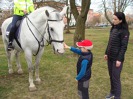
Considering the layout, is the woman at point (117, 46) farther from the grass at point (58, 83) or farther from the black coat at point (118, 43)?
the grass at point (58, 83)

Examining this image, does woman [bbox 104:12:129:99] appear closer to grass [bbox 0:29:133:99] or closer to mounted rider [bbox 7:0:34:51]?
grass [bbox 0:29:133:99]

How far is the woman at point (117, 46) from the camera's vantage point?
421 centimetres

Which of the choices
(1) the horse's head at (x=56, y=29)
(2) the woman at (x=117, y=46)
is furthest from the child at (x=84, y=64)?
(2) the woman at (x=117, y=46)

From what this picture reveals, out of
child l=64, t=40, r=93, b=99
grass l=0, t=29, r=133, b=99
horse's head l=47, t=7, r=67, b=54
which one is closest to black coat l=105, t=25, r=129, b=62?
child l=64, t=40, r=93, b=99

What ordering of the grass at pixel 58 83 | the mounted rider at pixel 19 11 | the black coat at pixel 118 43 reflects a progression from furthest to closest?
the mounted rider at pixel 19 11 → the grass at pixel 58 83 → the black coat at pixel 118 43

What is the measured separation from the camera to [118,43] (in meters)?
4.30

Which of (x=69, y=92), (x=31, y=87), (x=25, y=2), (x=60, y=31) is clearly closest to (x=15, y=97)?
(x=31, y=87)

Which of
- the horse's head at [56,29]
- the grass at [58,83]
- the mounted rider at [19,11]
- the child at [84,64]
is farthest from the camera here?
the mounted rider at [19,11]

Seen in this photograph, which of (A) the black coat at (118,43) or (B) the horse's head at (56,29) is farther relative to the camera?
(B) the horse's head at (56,29)

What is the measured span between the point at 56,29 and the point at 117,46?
1323 mm

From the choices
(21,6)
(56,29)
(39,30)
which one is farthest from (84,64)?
(21,6)

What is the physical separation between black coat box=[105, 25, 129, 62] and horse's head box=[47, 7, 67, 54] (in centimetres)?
106

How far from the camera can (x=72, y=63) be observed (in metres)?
8.64

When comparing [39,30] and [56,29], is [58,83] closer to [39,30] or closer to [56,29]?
[39,30]
